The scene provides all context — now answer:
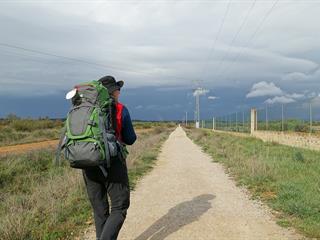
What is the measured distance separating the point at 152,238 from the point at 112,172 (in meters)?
1.86

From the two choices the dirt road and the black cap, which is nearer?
the black cap

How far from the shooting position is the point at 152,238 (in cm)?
664

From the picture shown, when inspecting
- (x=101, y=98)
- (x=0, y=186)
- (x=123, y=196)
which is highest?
(x=101, y=98)

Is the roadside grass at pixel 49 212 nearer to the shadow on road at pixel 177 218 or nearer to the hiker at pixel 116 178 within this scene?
the shadow on road at pixel 177 218

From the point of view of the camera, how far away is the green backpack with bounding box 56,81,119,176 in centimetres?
482

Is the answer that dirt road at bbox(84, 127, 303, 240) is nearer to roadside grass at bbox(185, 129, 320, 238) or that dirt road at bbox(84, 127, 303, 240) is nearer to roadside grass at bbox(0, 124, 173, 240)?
roadside grass at bbox(185, 129, 320, 238)

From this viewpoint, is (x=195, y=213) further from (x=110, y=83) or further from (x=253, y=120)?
(x=253, y=120)

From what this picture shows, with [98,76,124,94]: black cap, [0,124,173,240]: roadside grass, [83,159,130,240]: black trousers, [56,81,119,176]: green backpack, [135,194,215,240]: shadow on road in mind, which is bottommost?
[135,194,215,240]: shadow on road

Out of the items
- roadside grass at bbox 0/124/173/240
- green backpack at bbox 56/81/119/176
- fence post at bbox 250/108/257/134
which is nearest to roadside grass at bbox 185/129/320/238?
roadside grass at bbox 0/124/173/240

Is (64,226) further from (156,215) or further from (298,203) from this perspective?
(298,203)

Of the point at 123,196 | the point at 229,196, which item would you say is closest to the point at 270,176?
the point at 229,196

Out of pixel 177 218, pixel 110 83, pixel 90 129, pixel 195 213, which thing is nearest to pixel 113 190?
pixel 90 129

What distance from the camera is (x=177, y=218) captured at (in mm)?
7797

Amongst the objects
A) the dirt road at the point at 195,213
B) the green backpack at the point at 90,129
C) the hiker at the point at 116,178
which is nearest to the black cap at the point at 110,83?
the hiker at the point at 116,178
